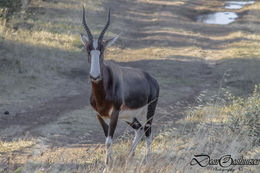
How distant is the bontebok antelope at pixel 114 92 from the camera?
24.8ft

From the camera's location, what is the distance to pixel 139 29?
98.4 feet

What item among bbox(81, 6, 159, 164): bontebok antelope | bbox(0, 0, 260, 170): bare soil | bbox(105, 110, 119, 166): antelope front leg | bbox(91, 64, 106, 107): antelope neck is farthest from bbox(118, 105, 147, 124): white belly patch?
bbox(0, 0, 260, 170): bare soil

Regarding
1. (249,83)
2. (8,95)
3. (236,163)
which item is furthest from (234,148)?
(249,83)

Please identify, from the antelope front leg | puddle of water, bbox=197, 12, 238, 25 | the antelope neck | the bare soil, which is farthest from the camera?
puddle of water, bbox=197, 12, 238, 25

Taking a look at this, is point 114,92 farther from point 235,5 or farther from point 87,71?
point 235,5

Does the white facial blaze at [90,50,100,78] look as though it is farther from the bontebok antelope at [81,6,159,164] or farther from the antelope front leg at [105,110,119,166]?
the antelope front leg at [105,110,119,166]

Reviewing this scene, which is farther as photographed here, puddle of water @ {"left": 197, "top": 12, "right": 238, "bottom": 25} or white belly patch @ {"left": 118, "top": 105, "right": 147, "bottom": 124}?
puddle of water @ {"left": 197, "top": 12, "right": 238, "bottom": 25}

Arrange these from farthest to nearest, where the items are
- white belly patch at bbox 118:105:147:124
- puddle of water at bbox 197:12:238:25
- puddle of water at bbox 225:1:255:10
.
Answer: puddle of water at bbox 225:1:255:10 → puddle of water at bbox 197:12:238:25 → white belly patch at bbox 118:105:147:124

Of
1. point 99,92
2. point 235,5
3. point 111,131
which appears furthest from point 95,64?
point 235,5

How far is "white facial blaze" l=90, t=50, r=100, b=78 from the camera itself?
23.5ft

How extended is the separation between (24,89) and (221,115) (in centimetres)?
735

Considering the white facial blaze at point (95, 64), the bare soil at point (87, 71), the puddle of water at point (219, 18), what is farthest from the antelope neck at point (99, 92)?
the puddle of water at point (219, 18)

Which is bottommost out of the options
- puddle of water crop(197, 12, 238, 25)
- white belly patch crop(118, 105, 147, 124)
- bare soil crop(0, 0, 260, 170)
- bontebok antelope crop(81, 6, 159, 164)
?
puddle of water crop(197, 12, 238, 25)

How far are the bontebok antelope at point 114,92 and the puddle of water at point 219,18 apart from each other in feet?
93.9
